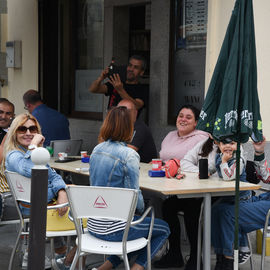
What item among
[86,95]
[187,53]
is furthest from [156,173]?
[86,95]

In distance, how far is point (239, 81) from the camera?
13.8 feet

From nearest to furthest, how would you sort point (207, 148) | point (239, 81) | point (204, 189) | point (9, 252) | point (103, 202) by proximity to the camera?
point (239, 81)
point (103, 202)
point (204, 189)
point (207, 148)
point (9, 252)

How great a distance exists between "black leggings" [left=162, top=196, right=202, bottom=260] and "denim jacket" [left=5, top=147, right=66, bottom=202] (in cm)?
124

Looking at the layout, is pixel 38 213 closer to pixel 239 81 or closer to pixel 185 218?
pixel 239 81

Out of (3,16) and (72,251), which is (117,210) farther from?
(3,16)

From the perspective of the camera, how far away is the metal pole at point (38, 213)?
12.6ft

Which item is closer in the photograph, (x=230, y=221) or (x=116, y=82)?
(x=230, y=221)

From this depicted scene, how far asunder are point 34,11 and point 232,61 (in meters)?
7.21

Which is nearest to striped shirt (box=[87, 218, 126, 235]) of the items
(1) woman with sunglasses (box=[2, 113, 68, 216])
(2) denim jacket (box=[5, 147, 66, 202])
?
(1) woman with sunglasses (box=[2, 113, 68, 216])

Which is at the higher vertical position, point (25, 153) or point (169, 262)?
point (25, 153)

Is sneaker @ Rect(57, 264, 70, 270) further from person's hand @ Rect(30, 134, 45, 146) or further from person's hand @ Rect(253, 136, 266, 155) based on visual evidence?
person's hand @ Rect(253, 136, 266, 155)

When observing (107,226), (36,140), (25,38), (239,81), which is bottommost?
(107,226)

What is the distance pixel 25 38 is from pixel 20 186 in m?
6.19

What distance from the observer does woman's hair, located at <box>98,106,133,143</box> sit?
187 inches
